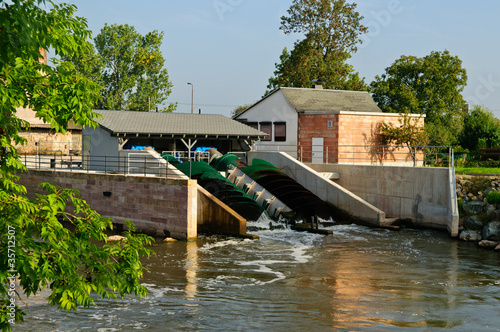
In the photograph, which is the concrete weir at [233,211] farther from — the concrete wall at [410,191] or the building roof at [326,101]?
the building roof at [326,101]

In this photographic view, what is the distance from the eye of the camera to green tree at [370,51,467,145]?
56.5 metres

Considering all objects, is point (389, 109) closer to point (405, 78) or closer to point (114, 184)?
point (405, 78)

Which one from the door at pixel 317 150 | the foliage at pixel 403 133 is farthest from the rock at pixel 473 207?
the door at pixel 317 150

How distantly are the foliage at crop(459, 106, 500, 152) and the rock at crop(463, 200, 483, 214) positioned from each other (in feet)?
62.4

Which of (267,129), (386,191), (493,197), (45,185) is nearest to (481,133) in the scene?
(267,129)

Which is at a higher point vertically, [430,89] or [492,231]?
[430,89]

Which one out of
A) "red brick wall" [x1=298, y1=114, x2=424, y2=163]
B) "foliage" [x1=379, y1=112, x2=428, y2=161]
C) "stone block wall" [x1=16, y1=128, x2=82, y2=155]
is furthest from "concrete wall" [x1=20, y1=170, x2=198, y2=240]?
"stone block wall" [x1=16, y1=128, x2=82, y2=155]

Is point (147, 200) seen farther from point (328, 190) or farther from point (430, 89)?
point (430, 89)

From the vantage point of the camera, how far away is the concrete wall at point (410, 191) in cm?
2700

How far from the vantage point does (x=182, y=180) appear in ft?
81.7

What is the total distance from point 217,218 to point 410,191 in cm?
973

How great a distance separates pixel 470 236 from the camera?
24672 mm

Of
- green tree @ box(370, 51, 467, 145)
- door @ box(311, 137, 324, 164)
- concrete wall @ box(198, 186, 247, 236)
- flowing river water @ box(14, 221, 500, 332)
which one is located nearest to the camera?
flowing river water @ box(14, 221, 500, 332)

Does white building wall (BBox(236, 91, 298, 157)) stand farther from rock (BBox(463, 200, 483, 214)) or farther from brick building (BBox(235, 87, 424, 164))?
rock (BBox(463, 200, 483, 214))
